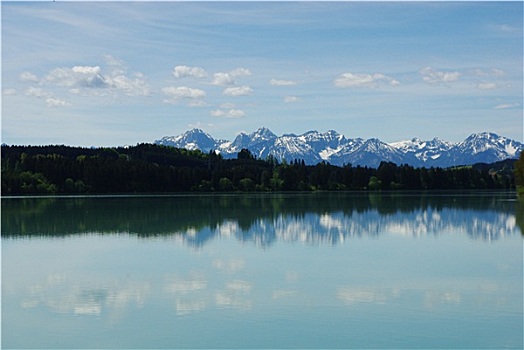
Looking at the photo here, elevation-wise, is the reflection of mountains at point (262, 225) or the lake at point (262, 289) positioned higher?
the reflection of mountains at point (262, 225)

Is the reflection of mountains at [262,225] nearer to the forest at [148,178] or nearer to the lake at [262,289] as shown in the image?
the lake at [262,289]

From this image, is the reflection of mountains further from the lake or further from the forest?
the forest

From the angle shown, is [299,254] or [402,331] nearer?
[402,331]

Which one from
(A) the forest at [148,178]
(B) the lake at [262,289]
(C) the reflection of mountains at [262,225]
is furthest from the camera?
(A) the forest at [148,178]

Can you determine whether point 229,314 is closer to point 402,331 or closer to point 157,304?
point 157,304

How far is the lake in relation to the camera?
19.1 metres

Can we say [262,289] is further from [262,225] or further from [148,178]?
[148,178]

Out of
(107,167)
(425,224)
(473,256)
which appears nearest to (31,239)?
(473,256)

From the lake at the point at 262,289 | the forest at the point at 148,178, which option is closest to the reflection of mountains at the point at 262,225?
the lake at the point at 262,289

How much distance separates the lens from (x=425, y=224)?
57.5 metres

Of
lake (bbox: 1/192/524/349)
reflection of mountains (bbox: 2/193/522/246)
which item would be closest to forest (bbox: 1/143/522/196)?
reflection of mountains (bbox: 2/193/522/246)

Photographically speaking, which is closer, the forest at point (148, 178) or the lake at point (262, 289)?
the lake at point (262, 289)

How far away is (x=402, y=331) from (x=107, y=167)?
144498 mm

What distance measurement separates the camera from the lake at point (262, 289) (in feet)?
62.8
